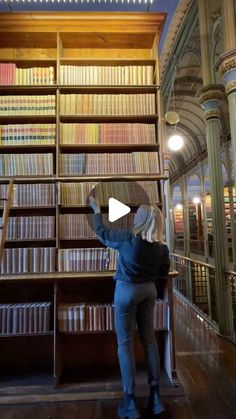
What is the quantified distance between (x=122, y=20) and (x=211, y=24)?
6.83ft

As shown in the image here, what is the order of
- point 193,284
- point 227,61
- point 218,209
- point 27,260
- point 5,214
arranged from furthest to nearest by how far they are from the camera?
point 193,284 < point 218,209 < point 227,61 < point 27,260 < point 5,214

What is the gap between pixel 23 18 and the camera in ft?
9.00

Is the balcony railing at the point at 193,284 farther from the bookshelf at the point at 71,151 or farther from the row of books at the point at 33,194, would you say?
the row of books at the point at 33,194

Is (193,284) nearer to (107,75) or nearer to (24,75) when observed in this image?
(107,75)

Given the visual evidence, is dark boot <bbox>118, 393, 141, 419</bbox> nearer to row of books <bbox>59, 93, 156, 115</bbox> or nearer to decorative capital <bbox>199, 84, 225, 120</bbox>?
row of books <bbox>59, 93, 156, 115</bbox>

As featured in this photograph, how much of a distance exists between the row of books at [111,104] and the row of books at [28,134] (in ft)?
0.98

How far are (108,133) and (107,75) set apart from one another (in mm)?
560

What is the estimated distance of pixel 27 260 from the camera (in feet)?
8.33

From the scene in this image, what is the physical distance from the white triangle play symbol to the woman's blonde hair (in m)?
0.74

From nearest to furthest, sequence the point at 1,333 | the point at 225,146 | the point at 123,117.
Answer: the point at 1,333
the point at 123,117
the point at 225,146

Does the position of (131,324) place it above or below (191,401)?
above

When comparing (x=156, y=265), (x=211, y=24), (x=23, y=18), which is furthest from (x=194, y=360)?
(x=211, y=24)

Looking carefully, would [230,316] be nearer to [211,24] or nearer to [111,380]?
[111,380]

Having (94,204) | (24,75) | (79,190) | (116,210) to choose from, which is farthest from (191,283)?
(24,75)
